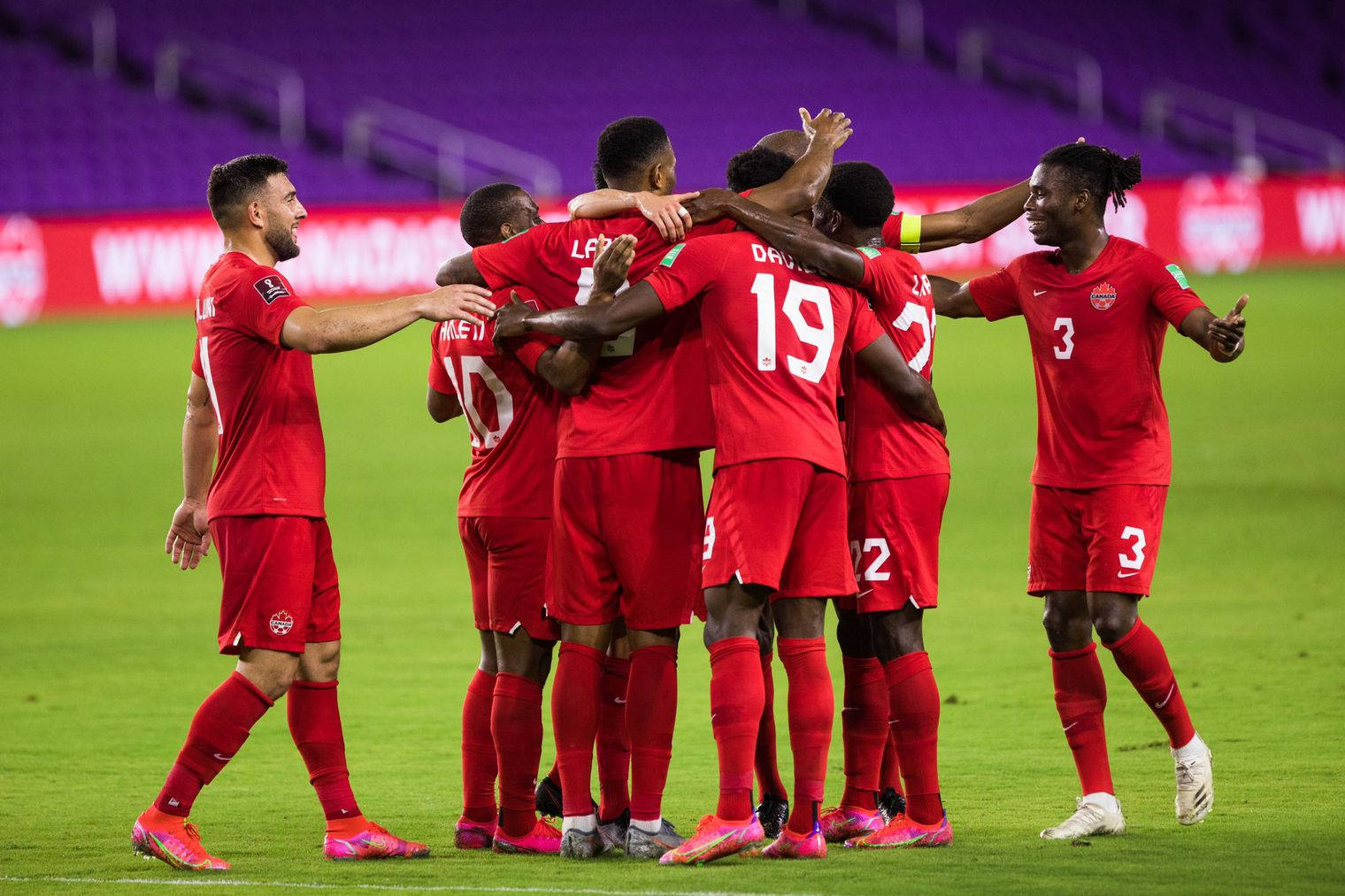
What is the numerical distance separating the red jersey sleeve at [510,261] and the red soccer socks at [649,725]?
133cm

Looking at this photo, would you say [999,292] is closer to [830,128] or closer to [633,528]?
[830,128]

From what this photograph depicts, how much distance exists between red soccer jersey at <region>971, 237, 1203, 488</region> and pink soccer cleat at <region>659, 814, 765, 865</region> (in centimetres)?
180

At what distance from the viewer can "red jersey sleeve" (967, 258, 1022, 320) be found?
21.7 ft

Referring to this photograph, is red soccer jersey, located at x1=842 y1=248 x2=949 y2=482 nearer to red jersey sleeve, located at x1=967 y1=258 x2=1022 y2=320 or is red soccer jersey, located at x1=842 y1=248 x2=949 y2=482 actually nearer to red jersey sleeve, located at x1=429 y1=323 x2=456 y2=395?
red jersey sleeve, located at x1=967 y1=258 x2=1022 y2=320

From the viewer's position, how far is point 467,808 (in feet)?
20.0

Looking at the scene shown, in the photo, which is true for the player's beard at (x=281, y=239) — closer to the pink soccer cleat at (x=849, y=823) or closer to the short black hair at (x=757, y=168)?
the short black hair at (x=757, y=168)

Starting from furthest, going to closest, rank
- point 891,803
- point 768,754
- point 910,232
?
point 910,232, point 891,803, point 768,754

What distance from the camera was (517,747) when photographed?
5.82 meters

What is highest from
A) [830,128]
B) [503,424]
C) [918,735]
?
[830,128]

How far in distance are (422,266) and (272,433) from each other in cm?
2052

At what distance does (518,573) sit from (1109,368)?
2214 millimetres

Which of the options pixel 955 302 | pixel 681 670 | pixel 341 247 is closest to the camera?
pixel 955 302

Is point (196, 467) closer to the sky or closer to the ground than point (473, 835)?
closer to the sky

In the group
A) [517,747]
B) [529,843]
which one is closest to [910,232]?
[517,747]
